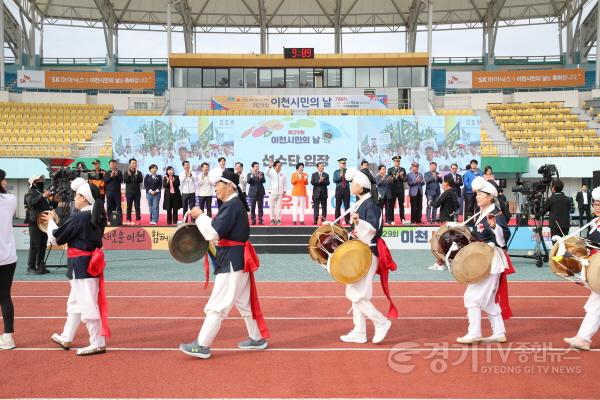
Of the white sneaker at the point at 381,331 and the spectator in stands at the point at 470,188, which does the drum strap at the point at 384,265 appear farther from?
the spectator in stands at the point at 470,188

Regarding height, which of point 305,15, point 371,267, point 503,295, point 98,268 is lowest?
point 503,295

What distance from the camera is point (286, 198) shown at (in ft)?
73.0

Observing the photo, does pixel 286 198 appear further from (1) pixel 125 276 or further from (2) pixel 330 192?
(1) pixel 125 276

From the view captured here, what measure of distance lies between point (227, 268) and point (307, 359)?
4.23 ft

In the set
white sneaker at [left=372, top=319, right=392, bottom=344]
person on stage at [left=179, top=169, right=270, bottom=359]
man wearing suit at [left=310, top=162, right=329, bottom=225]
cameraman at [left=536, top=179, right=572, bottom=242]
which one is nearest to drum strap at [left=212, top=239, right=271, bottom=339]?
person on stage at [left=179, top=169, right=270, bottom=359]

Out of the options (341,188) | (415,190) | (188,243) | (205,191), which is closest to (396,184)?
(415,190)

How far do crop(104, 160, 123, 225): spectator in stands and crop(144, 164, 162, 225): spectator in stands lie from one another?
30.2 inches

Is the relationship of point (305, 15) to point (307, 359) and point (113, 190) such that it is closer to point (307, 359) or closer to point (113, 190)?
point (113, 190)

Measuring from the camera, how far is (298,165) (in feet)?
58.4

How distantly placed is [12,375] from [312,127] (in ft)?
60.5

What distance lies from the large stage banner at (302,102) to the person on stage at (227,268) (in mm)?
25800

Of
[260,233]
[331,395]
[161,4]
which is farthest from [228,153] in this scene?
[161,4]

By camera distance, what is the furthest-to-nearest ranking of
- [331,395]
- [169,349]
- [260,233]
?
[260,233] < [169,349] < [331,395]

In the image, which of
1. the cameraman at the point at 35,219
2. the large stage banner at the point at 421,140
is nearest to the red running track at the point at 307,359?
the cameraman at the point at 35,219
